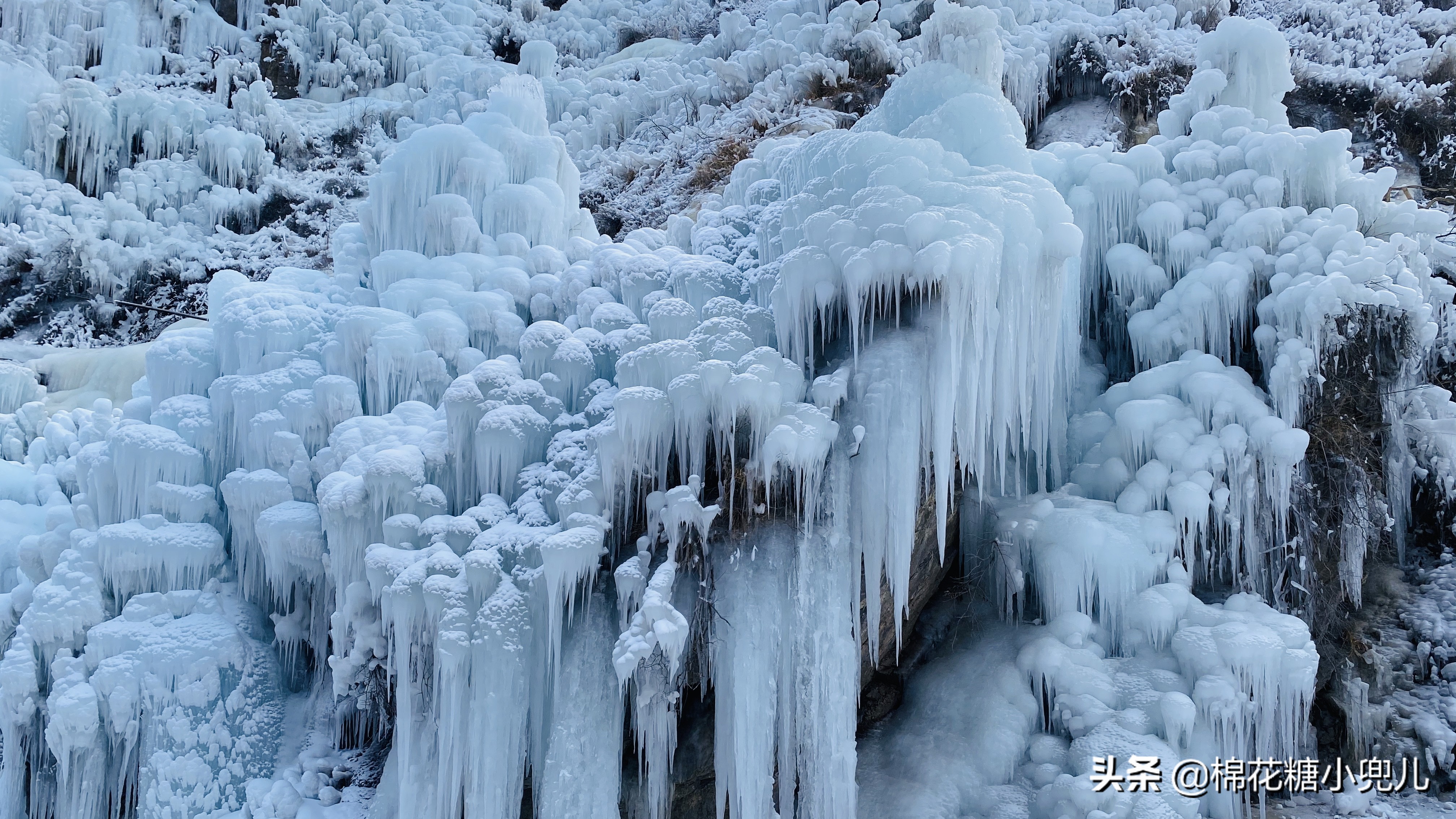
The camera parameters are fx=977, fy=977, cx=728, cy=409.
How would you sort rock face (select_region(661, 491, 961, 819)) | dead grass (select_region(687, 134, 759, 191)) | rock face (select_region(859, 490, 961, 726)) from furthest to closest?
dead grass (select_region(687, 134, 759, 191)) → rock face (select_region(859, 490, 961, 726)) → rock face (select_region(661, 491, 961, 819))

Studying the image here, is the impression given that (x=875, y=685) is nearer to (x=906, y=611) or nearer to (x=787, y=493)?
(x=906, y=611)

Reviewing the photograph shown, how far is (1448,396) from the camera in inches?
281

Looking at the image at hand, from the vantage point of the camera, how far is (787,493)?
5.52 meters

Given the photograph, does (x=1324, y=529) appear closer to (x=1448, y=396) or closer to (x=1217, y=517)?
(x=1217, y=517)

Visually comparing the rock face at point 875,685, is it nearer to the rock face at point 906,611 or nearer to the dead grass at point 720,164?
the rock face at point 906,611

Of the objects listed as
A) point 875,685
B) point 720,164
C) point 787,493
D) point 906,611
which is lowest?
point 875,685

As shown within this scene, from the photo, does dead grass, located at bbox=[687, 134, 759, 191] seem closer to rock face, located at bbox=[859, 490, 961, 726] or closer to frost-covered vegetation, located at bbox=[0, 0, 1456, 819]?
frost-covered vegetation, located at bbox=[0, 0, 1456, 819]

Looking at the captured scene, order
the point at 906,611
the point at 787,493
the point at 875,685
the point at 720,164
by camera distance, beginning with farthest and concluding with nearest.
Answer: the point at 720,164 < the point at 875,685 < the point at 906,611 < the point at 787,493

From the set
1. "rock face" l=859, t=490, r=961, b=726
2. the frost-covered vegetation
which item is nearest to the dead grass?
the frost-covered vegetation

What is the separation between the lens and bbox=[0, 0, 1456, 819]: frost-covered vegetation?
5375 millimetres

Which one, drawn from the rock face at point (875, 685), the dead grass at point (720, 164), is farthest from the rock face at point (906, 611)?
the dead grass at point (720, 164)

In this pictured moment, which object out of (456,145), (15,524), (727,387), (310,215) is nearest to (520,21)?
(310,215)

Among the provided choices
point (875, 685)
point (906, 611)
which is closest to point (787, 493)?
point (906, 611)

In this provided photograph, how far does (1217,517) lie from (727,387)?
3442 millimetres
